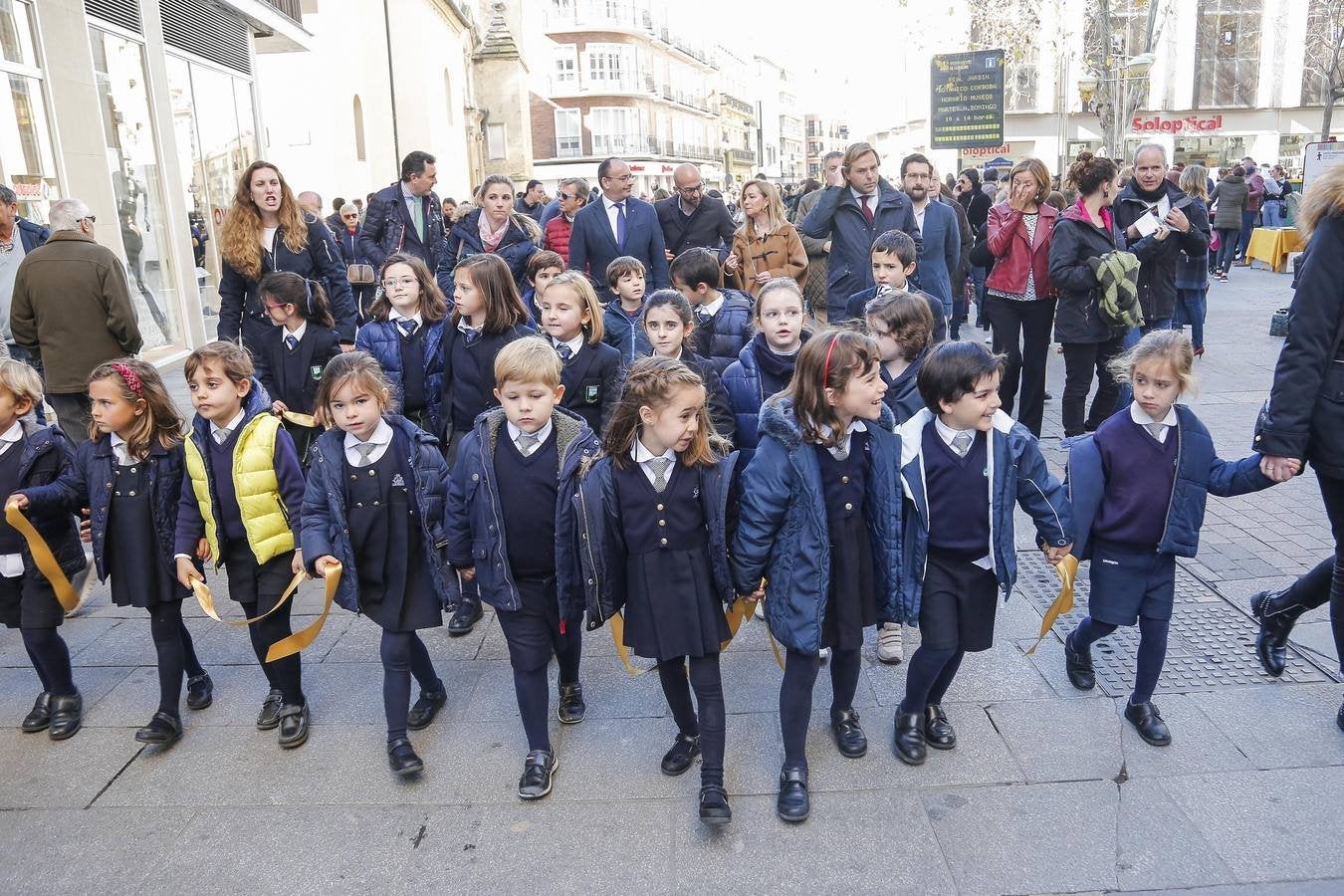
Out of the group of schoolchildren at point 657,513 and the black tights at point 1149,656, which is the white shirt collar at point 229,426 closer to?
the group of schoolchildren at point 657,513

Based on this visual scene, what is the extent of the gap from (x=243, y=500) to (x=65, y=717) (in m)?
1.29

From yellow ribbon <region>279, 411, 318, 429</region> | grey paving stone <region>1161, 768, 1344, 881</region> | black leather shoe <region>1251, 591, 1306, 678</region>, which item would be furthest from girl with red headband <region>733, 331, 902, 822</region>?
yellow ribbon <region>279, 411, 318, 429</region>

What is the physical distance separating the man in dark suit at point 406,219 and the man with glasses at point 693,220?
6.66 ft

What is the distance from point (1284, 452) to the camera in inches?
136

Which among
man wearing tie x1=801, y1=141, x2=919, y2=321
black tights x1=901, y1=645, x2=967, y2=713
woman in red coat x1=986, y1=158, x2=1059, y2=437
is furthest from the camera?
woman in red coat x1=986, y1=158, x2=1059, y2=437

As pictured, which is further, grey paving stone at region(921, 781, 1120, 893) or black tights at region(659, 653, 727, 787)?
black tights at region(659, 653, 727, 787)

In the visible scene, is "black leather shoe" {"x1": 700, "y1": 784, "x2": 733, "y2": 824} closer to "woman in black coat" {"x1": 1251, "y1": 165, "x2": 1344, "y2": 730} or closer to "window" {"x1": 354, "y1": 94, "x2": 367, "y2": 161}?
"woman in black coat" {"x1": 1251, "y1": 165, "x2": 1344, "y2": 730}

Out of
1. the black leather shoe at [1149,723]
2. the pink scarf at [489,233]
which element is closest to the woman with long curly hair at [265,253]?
the pink scarf at [489,233]

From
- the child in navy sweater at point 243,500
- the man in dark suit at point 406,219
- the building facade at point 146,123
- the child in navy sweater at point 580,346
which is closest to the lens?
the child in navy sweater at point 243,500

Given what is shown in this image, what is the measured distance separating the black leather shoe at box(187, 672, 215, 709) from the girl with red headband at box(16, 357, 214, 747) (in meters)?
0.24

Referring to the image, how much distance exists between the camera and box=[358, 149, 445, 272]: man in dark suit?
7.26 metres

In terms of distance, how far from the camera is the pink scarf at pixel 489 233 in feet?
22.9

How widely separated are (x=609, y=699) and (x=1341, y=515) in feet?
9.65

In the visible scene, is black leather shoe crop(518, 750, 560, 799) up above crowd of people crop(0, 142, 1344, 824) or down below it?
below
